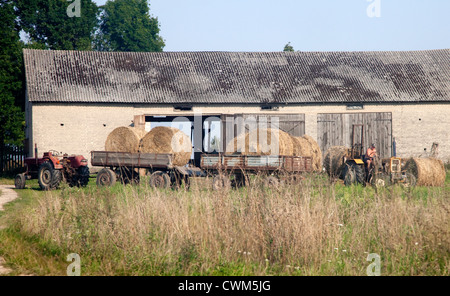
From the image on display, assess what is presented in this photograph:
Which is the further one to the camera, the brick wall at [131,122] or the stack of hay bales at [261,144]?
the brick wall at [131,122]

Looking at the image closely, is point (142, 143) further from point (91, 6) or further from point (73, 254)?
point (91, 6)

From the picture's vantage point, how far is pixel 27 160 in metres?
19.3

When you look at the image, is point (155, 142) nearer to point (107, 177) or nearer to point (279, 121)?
point (107, 177)

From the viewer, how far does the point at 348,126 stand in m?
26.9

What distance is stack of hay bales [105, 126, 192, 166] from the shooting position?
18.3m

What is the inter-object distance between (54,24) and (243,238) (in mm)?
39727

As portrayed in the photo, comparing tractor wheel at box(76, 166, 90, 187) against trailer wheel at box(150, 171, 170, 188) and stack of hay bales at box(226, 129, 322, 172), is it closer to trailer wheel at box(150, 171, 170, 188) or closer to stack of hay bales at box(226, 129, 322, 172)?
trailer wheel at box(150, 171, 170, 188)

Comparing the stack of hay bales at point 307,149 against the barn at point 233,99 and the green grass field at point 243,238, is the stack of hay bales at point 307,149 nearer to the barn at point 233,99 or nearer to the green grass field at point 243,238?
the barn at point 233,99

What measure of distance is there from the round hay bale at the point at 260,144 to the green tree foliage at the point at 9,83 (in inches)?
539

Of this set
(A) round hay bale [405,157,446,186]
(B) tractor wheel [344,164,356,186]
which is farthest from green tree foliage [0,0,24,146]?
(A) round hay bale [405,157,446,186]

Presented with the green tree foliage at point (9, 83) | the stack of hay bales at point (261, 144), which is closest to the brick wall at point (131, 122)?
the green tree foliage at point (9, 83)

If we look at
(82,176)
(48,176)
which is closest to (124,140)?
(82,176)

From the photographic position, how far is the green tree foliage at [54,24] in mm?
41125
